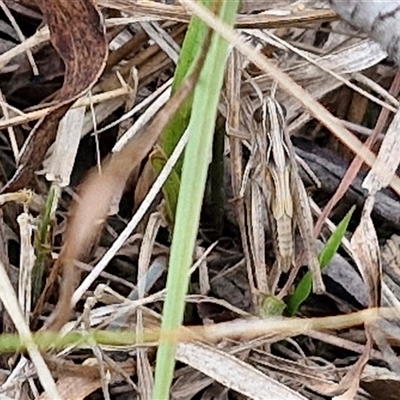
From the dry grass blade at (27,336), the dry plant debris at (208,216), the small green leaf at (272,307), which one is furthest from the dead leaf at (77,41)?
the small green leaf at (272,307)

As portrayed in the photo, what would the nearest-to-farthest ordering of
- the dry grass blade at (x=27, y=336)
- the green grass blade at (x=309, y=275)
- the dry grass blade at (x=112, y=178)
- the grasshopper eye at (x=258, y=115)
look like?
the dry grass blade at (x=112, y=178), the dry grass blade at (x=27, y=336), the green grass blade at (x=309, y=275), the grasshopper eye at (x=258, y=115)

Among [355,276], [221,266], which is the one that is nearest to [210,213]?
[221,266]

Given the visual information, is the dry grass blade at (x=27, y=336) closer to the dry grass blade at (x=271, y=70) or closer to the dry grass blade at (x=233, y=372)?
the dry grass blade at (x=233, y=372)

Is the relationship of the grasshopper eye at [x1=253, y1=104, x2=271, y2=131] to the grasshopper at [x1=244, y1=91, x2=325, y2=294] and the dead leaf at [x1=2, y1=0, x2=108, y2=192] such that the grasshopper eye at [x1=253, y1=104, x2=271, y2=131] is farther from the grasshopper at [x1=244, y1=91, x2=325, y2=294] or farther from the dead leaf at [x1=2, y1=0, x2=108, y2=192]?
the dead leaf at [x1=2, y1=0, x2=108, y2=192]

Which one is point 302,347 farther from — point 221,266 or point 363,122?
point 363,122

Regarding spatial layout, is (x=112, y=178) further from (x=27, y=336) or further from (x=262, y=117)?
(x=262, y=117)
